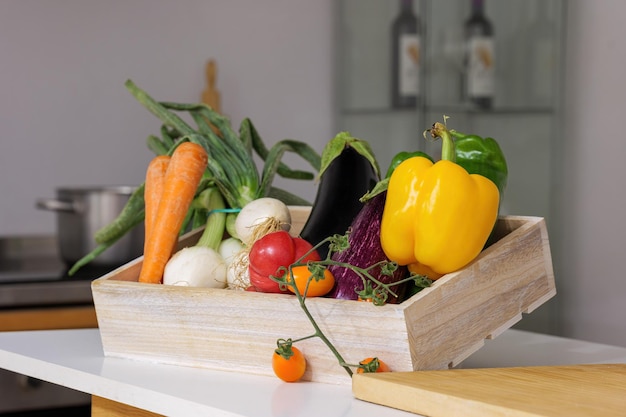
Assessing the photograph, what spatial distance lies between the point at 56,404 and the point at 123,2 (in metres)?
1.40

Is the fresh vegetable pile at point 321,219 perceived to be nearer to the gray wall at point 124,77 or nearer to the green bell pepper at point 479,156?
the green bell pepper at point 479,156

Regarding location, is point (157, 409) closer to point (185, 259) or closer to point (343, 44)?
point (185, 259)

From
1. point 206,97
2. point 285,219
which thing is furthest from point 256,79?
point 285,219

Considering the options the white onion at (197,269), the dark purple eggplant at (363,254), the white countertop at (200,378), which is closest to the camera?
the white countertop at (200,378)

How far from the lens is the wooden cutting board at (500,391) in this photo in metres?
0.79

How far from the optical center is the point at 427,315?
95cm

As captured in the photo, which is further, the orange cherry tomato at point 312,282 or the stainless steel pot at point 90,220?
the stainless steel pot at point 90,220

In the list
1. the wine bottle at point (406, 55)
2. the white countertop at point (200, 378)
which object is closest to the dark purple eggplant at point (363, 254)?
the white countertop at point (200, 378)

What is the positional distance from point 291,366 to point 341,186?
0.91ft

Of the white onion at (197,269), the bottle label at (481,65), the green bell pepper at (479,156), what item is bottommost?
the white onion at (197,269)

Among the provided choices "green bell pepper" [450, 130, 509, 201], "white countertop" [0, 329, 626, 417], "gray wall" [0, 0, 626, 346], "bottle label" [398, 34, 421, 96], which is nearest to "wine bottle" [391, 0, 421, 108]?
"bottle label" [398, 34, 421, 96]

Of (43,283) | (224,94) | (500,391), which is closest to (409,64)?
(224,94)

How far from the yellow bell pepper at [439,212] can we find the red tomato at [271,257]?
0.11 metres

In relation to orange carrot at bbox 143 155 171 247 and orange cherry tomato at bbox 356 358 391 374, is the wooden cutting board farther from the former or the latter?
orange carrot at bbox 143 155 171 247
